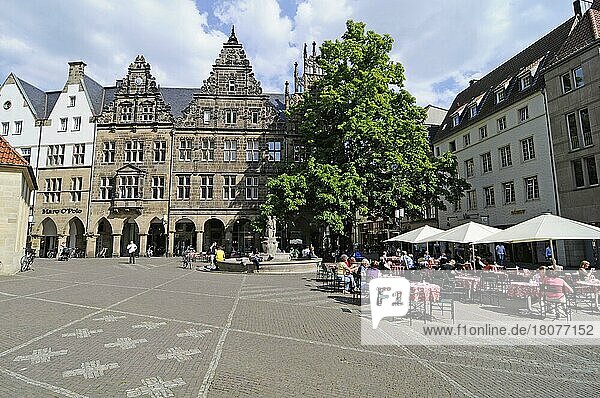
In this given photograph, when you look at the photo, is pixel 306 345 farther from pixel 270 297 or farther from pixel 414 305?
pixel 270 297

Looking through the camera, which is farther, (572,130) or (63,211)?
(63,211)

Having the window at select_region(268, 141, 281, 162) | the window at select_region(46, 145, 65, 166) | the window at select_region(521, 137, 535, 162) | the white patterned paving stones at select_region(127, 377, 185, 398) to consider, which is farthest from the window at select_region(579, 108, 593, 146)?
the window at select_region(46, 145, 65, 166)

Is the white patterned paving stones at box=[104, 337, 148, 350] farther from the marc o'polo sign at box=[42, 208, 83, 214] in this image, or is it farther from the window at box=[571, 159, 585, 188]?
the marc o'polo sign at box=[42, 208, 83, 214]

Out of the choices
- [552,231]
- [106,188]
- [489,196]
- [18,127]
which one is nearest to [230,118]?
[106,188]

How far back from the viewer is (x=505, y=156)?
32250 mm

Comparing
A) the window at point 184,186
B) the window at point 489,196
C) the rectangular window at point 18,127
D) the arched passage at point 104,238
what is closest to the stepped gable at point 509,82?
the window at point 489,196

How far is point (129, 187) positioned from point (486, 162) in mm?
35405

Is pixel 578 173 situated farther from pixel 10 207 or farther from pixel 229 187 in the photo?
pixel 10 207

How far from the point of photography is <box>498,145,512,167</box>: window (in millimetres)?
31766

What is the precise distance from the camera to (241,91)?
4388 cm

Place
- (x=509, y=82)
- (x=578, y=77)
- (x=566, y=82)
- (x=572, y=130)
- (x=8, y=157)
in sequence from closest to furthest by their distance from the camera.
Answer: (x=8, y=157) → (x=578, y=77) → (x=572, y=130) → (x=566, y=82) → (x=509, y=82)

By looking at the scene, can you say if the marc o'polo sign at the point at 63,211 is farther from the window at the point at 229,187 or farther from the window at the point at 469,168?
the window at the point at 469,168

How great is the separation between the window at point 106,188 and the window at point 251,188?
49.1 ft

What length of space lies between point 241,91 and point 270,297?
33390 millimetres
